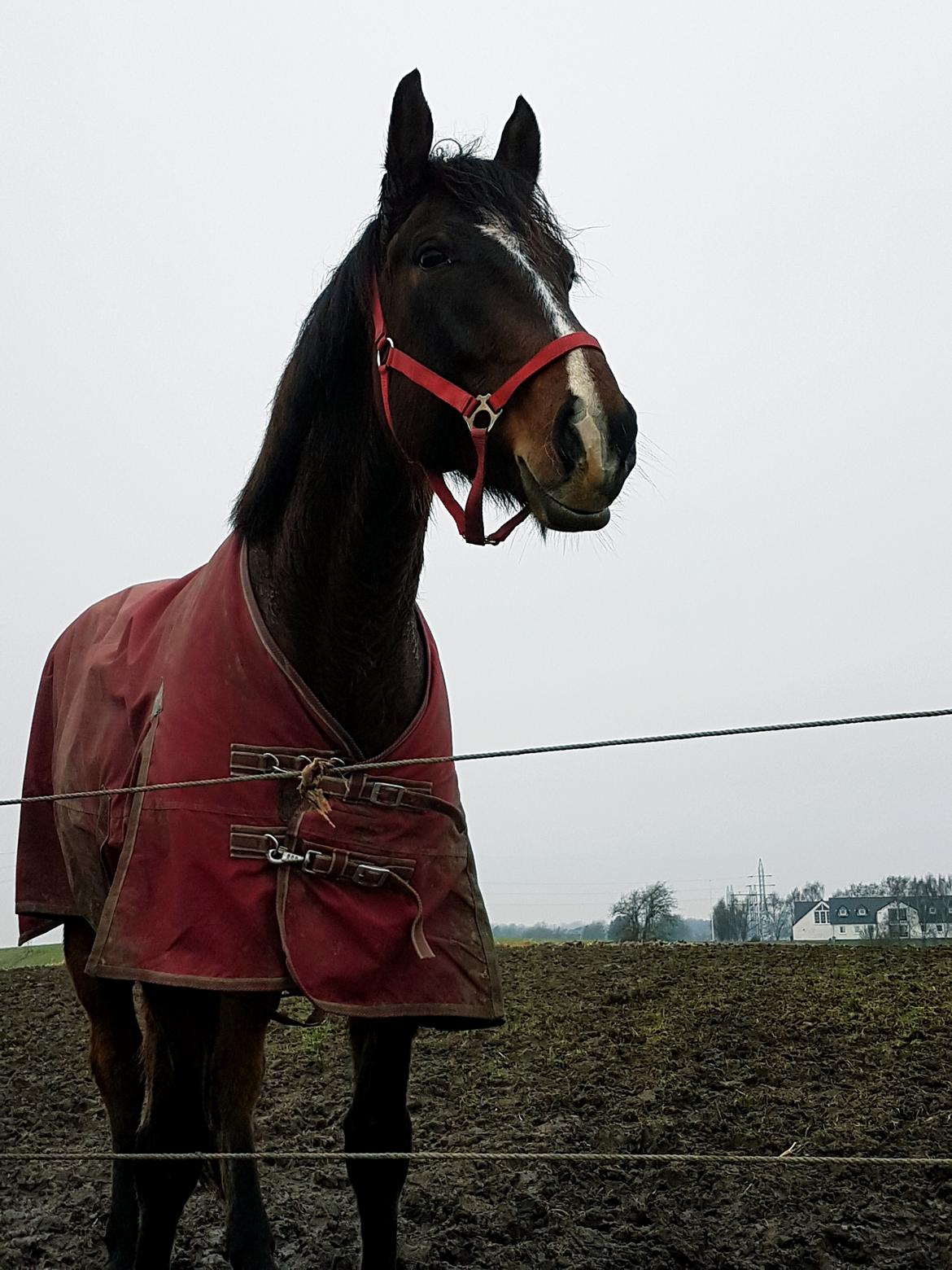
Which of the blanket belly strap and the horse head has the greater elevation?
the horse head

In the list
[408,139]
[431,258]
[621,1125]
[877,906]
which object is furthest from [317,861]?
Answer: [877,906]

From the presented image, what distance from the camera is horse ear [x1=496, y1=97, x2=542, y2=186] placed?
9.93 feet

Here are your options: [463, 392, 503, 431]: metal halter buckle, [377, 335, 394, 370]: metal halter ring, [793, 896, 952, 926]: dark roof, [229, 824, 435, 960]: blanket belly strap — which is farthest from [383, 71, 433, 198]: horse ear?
[793, 896, 952, 926]: dark roof

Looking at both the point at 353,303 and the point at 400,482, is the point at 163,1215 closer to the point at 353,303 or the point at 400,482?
the point at 400,482

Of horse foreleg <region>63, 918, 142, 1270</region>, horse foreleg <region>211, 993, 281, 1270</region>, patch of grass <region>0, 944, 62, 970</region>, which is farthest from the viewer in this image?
patch of grass <region>0, 944, 62, 970</region>

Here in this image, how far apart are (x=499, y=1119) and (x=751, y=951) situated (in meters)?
5.30

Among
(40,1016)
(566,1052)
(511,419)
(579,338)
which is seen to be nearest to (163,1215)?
(511,419)

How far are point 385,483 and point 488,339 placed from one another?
18.6 inches

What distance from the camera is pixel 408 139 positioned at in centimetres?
274

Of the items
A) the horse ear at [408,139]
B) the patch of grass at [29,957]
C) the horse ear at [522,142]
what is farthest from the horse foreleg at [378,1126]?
the patch of grass at [29,957]

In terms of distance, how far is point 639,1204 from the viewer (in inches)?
152

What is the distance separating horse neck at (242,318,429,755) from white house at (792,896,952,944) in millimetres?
9246

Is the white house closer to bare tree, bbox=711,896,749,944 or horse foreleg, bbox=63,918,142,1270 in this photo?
bare tree, bbox=711,896,749,944

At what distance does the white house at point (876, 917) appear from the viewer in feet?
35.7
